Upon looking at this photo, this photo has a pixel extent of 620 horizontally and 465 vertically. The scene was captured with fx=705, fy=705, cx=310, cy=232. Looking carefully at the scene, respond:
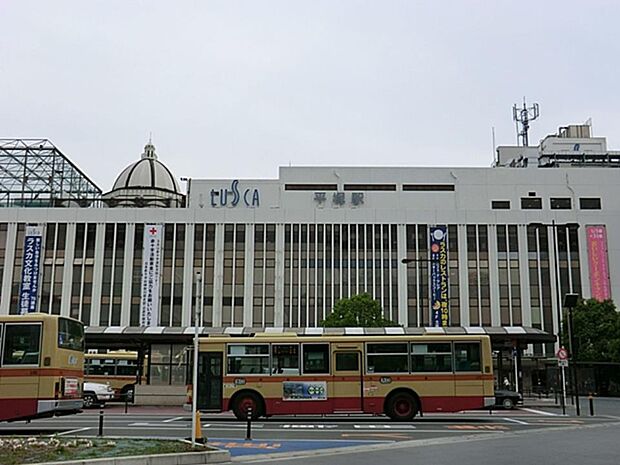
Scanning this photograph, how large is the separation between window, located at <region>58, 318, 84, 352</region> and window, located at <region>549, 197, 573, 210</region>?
53587mm

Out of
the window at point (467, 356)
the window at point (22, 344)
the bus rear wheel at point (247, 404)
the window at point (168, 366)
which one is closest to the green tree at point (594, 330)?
the window at point (168, 366)

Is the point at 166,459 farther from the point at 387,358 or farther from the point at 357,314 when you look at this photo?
the point at 357,314

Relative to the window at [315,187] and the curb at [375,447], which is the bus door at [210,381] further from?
the window at [315,187]

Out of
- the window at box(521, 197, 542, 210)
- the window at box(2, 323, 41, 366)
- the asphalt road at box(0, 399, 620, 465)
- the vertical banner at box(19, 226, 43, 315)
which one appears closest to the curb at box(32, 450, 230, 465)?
the asphalt road at box(0, 399, 620, 465)

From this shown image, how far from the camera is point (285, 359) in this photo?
2459 cm

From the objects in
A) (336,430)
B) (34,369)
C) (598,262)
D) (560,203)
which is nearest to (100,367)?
(34,369)

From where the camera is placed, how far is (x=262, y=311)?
61.7m

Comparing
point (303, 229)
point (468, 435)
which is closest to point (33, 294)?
point (303, 229)

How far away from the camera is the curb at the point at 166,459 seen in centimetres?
1235

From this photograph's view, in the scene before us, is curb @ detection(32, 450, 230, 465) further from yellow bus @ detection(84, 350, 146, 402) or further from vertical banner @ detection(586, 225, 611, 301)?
vertical banner @ detection(586, 225, 611, 301)

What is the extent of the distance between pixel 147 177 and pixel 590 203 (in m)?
44.3

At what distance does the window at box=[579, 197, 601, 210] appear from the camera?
6650 cm

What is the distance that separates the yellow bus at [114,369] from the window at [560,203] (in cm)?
4267

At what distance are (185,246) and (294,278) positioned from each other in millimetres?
10104
